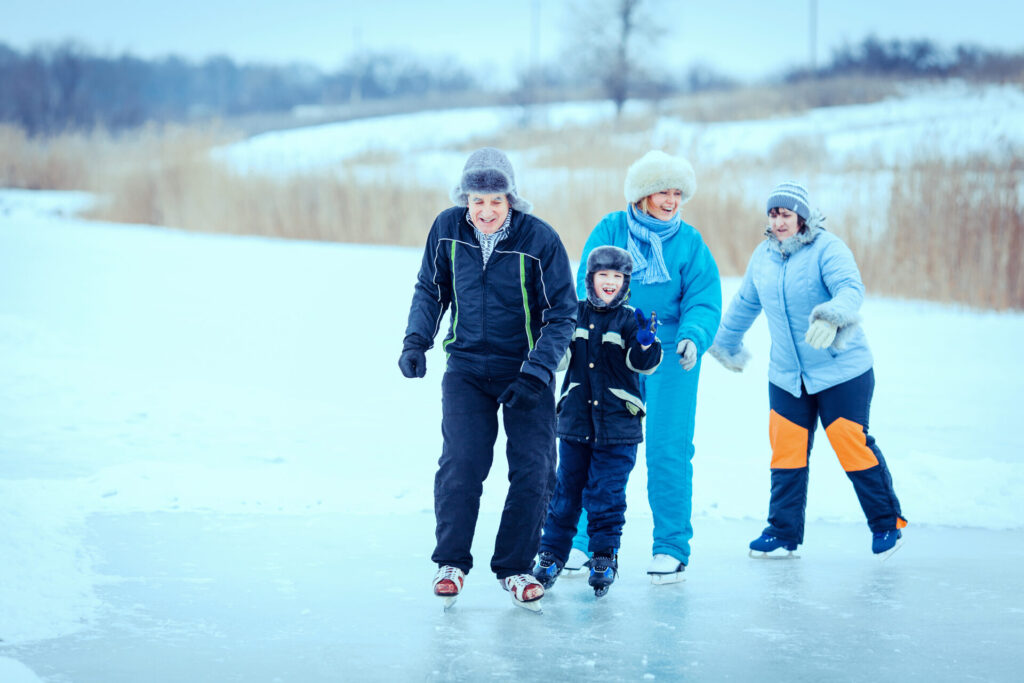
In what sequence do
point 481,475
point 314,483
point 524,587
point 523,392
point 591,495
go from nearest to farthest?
point 523,392 → point 524,587 → point 481,475 → point 591,495 → point 314,483

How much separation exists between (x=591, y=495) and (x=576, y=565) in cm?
39

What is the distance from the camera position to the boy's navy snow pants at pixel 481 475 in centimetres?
368

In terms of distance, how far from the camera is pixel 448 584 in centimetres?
356

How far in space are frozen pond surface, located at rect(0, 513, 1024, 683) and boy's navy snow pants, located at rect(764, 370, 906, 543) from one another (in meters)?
0.18

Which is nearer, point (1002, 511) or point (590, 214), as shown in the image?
point (1002, 511)

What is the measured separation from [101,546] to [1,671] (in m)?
1.30

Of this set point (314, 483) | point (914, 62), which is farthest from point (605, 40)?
point (314, 483)

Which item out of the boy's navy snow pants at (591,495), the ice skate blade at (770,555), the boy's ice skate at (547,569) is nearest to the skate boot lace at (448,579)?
the boy's ice skate at (547,569)

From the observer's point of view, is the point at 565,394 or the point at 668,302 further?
the point at 668,302

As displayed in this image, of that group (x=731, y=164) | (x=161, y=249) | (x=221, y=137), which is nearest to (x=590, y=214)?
(x=731, y=164)

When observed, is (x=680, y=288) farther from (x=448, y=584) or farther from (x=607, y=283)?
(x=448, y=584)

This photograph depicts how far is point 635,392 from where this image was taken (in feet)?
12.6

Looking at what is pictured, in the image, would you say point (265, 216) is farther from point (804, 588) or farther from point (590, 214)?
point (804, 588)

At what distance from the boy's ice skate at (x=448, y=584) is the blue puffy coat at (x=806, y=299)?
1481 millimetres
